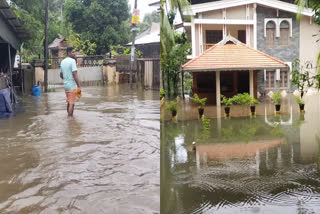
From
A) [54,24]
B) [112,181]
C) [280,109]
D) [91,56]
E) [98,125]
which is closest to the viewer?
[112,181]

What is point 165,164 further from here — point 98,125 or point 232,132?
point 98,125

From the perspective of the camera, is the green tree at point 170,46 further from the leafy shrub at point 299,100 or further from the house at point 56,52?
the house at point 56,52

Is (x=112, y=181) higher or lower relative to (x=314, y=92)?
lower

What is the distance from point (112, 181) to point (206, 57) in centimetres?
111

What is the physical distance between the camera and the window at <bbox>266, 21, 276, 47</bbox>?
9.21ft

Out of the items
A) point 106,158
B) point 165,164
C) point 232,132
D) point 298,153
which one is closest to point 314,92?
point 298,153

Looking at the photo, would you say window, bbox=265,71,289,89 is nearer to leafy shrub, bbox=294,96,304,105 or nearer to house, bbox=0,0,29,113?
leafy shrub, bbox=294,96,304,105

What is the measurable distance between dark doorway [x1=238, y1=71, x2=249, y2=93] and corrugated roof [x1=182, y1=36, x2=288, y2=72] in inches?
2.0

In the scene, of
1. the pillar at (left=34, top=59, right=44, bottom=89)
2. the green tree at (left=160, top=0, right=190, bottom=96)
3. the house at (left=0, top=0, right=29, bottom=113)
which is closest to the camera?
the green tree at (left=160, top=0, right=190, bottom=96)

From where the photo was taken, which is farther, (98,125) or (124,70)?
(124,70)

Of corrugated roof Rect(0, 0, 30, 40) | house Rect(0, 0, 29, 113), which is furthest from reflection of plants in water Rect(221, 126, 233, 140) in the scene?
corrugated roof Rect(0, 0, 30, 40)

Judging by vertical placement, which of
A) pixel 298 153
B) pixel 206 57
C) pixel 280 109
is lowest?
pixel 298 153

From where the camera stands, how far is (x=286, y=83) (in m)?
2.92

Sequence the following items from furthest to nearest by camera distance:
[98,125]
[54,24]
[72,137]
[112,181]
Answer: [54,24] < [98,125] < [72,137] < [112,181]
